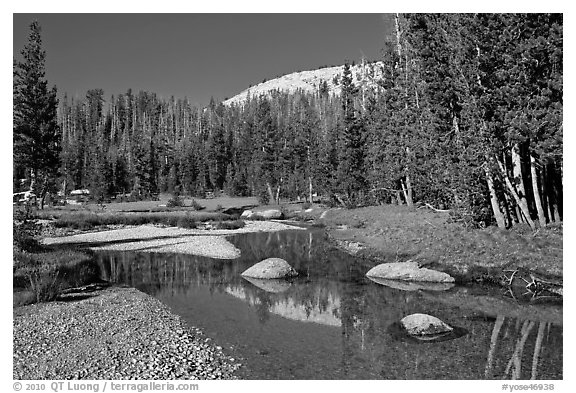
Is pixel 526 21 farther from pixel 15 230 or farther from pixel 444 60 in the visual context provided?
pixel 15 230

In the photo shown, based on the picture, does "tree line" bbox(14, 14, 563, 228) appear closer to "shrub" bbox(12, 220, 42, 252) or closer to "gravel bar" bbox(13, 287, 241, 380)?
"gravel bar" bbox(13, 287, 241, 380)

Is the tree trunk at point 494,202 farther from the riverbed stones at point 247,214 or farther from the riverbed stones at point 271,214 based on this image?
the riverbed stones at point 247,214

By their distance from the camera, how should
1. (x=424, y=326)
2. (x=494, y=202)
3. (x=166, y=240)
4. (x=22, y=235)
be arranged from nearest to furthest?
(x=424, y=326) → (x=22, y=235) → (x=494, y=202) → (x=166, y=240)

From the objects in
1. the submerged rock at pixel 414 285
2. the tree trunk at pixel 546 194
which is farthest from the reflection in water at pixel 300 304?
the tree trunk at pixel 546 194

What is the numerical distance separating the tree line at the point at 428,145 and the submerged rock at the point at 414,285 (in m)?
7.11

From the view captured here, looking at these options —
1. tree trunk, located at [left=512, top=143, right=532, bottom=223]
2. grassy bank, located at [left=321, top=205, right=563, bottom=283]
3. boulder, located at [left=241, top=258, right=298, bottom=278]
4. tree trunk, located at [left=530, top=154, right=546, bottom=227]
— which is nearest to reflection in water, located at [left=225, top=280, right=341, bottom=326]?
boulder, located at [left=241, top=258, right=298, bottom=278]

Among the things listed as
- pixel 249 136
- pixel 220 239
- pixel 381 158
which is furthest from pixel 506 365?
pixel 249 136

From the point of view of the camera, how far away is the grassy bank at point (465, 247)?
19.6 metres

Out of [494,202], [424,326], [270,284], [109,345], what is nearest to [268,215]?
[494,202]

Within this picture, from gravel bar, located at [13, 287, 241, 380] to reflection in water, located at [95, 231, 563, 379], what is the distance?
918 mm

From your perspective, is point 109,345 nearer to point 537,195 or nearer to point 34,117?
point 537,195

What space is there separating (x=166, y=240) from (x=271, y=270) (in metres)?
16.9

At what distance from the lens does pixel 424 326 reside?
13.8 metres

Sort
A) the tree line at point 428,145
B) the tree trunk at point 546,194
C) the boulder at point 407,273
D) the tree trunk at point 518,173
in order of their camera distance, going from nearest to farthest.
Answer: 1. the boulder at point 407,273
2. the tree line at point 428,145
3. the tree trunk at point 546,194
4. the tree trunk at point 518,173
